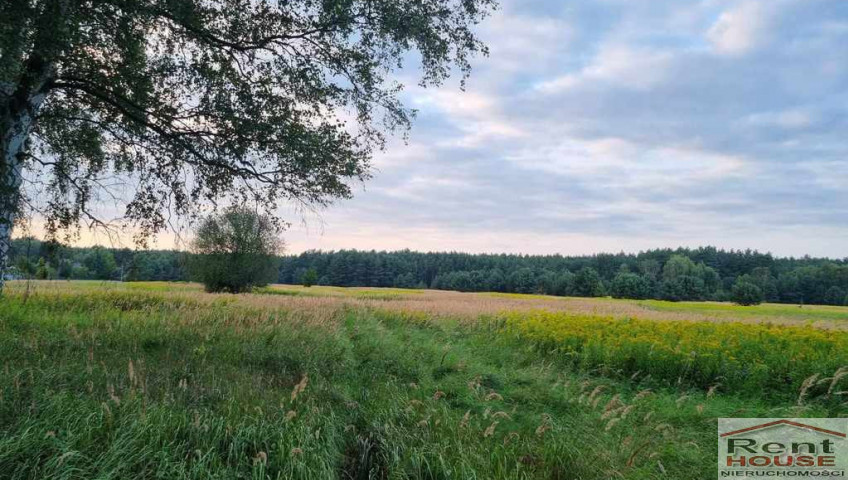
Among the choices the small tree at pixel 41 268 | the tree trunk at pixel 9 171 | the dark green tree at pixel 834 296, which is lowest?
the dark green tree at pixel 834 296

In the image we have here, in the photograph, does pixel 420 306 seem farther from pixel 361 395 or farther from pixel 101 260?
pixel 361 395

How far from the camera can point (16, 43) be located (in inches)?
206

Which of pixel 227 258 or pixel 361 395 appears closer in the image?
pixel 361 395

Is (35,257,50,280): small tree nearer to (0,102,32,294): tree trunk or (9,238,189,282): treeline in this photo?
(9,238,189,282): treeline

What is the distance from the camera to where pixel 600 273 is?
317 ft

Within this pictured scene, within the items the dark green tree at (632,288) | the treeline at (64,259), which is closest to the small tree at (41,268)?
the treeline at (64,259)

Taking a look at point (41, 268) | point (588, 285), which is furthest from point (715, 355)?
point (588, 285)

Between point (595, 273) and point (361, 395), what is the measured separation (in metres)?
75.5

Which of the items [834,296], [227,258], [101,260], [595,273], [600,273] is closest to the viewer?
[101,260]

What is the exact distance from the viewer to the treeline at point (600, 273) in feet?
241

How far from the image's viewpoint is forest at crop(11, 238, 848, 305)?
2876 inches

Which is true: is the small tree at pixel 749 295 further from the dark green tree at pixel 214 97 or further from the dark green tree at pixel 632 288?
the dark green tree at pixel 214 97

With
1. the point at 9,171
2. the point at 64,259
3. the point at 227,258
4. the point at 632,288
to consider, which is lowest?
the point at 632,288

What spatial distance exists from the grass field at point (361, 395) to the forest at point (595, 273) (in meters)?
41.2
